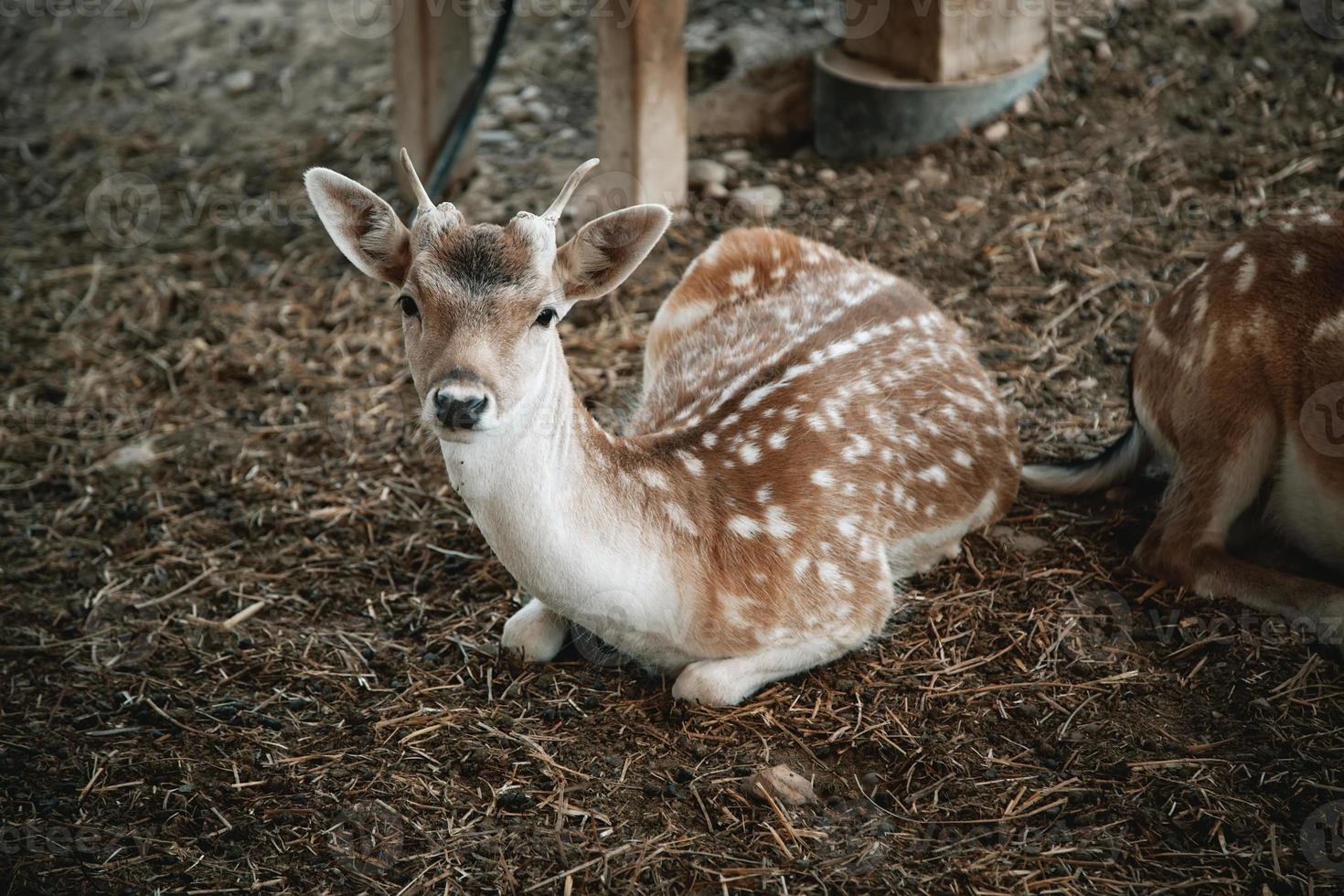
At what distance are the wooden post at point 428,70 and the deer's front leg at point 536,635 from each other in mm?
2864

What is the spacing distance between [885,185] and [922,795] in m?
3.17

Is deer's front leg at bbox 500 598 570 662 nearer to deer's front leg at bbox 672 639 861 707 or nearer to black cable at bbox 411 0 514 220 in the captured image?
deer's front leg at bbox 672 639 861 707

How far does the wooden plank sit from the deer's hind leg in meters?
2.45

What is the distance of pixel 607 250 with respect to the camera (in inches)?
117

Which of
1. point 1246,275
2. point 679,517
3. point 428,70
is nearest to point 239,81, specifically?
point 428,70

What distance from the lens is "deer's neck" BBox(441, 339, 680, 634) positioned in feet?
9.25

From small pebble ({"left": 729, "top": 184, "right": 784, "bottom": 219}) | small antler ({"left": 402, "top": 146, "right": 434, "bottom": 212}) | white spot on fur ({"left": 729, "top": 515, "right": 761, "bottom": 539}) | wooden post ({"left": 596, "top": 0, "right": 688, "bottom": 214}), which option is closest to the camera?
small antler ({"left": 402, "top": 146, "right": 434, "bottom": 212})

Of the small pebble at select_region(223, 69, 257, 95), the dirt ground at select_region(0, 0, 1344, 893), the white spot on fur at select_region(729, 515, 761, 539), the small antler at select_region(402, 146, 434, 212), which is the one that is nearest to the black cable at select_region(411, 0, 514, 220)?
the dirt ground at select_region(0, 0, 1344, 893)

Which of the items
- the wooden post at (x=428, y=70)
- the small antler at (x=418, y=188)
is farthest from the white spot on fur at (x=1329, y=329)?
the wooden post at (x=428, y=70)

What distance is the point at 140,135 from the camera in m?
6.58

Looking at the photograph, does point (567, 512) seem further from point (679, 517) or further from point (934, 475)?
point (934, 475)

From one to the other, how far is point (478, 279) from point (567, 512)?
1.84 ft

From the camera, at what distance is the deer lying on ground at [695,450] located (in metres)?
2.80

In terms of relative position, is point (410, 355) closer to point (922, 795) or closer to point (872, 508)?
point (872, 508)
